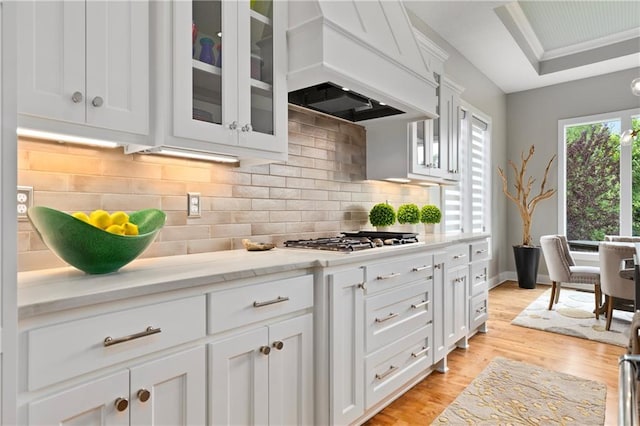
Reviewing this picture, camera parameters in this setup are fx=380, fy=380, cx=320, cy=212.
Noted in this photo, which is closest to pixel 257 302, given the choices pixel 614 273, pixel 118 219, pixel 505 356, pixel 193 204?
pixel 118 219

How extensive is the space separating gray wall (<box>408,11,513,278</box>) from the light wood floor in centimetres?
198

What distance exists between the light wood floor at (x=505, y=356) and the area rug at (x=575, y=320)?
0.41 ft

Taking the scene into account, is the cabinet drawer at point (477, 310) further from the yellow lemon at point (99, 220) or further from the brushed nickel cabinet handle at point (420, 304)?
the yellow lemon at point (99, 220)

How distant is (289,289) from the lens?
1584mm

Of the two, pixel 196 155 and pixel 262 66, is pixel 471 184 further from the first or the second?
pixel 196 155

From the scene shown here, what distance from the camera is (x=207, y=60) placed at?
1604mm

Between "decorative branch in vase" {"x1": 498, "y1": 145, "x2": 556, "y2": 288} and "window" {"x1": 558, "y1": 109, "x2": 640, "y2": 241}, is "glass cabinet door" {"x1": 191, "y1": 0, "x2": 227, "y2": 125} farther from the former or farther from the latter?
"window" {"x1": 558, "y1": 109, "x2": 640, "y2": 241}

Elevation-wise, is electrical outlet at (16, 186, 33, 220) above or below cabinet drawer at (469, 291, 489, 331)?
above

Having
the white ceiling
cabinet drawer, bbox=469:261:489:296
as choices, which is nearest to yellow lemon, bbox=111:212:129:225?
cabinet drawer, bbox=469:261:489:296

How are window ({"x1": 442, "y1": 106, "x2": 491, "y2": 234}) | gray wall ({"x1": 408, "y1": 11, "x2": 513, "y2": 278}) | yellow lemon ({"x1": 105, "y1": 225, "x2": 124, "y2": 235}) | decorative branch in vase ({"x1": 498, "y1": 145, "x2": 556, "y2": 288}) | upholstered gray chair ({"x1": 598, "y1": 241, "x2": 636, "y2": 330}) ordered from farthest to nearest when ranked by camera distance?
decorative branch in vase ({"x1": 498, "y1": 145, "x2": 556, "y2": 288}), gray wall ({"x1": 408, "y1": 11, "x2": 513, "y2": 278}), window ({"x1": 442, "y1": 106, "x2": 491, "y2": 234}), upholstered gray chair ({"x1": 598, "y1": 241, "x2": 636, "y2": 330}), yellow lemon ({"x1": 105, "y1": 225, "x2": 124, "y2": 235})

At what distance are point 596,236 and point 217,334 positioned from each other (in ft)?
19.5

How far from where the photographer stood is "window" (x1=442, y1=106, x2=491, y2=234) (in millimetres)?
4504

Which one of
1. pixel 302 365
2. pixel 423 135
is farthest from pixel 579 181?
pixel 302 365

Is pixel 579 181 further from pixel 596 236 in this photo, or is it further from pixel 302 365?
pixel 302 365
